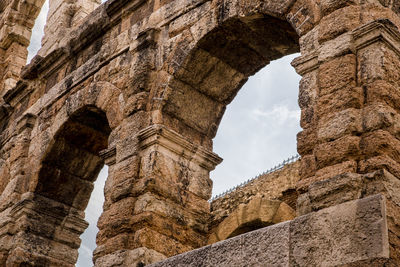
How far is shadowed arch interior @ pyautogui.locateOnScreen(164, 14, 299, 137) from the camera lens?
592cm

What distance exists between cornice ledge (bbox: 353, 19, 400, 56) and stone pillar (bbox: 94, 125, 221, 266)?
84.2 inches

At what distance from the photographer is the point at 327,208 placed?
392 cm

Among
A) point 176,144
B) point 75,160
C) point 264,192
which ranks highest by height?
point 264,192

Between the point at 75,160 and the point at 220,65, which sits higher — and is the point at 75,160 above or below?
below

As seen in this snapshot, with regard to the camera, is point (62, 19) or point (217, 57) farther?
point (62, 19)

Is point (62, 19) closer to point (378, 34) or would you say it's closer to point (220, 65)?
point (220, 65)

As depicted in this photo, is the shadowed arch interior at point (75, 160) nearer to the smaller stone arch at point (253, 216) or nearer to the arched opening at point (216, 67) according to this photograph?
the arched opening at point (216, 67)

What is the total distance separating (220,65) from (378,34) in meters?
2.19

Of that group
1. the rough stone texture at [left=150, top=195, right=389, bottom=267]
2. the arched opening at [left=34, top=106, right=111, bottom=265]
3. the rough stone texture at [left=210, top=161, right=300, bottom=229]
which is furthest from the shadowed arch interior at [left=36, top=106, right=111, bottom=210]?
the rough stone texture at [left=150, top=195, right=389, bottom=267]

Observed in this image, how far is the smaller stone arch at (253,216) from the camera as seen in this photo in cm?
922

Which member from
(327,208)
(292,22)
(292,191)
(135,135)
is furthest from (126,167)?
(292,191)

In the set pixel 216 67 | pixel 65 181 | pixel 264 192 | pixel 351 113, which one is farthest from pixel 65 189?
pixel 351 113

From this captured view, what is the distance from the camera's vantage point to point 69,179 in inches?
313

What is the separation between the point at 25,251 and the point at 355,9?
4795 mm
